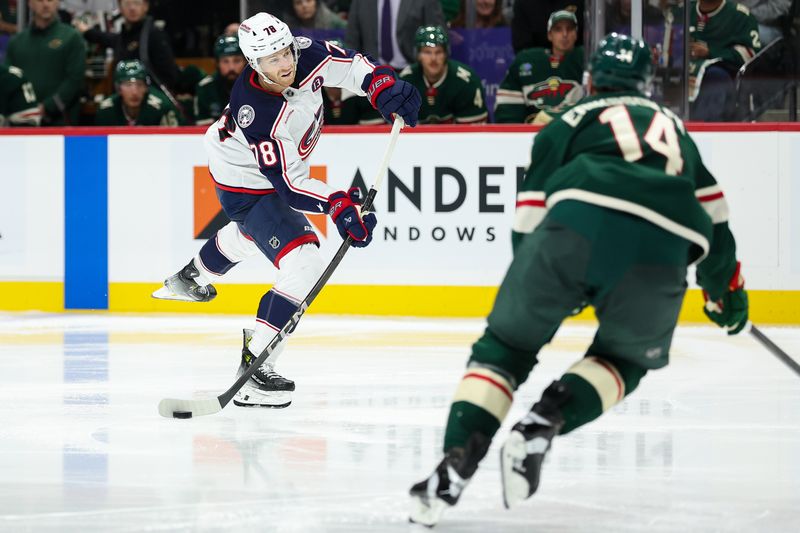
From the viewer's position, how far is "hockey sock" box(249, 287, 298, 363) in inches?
149

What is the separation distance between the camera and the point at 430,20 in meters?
6.45

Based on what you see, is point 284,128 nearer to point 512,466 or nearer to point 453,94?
point 512,466

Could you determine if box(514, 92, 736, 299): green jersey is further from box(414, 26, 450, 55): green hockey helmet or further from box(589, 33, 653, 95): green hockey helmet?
box(414, 26, 450, 55): green hockey helmet

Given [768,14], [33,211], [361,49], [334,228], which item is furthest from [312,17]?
[768,14]

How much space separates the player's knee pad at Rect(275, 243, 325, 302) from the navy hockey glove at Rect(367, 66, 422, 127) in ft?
1.73

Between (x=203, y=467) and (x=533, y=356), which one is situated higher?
(x=533, y=356)

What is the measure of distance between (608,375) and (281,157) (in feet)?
5.36

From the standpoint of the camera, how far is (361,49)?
21.3ft

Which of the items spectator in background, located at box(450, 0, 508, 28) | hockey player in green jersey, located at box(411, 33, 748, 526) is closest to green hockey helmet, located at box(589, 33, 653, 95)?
hockey player in green jersey, located at box(411, 33, 748, 526)

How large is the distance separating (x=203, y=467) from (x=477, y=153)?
3.39m

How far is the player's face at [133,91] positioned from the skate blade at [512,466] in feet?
16.1

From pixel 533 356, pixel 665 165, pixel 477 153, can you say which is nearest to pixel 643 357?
pixel 533 356

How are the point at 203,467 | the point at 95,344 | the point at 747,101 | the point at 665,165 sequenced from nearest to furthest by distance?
the point at 665,165 < the point at 203,467 < the point at 95,344 < the point at 747,101

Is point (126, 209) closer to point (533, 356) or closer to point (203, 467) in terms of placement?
point (203, 467)
